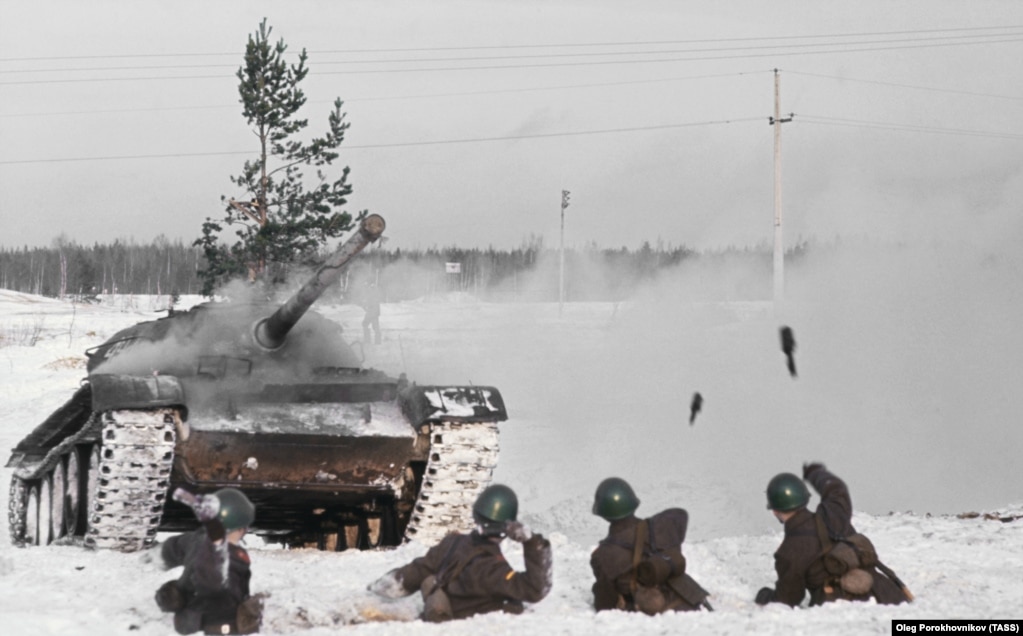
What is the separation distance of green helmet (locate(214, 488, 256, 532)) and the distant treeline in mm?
19196

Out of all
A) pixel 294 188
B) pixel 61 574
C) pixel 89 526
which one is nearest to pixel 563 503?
pixel 89 526

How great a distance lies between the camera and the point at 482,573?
5.76 meters

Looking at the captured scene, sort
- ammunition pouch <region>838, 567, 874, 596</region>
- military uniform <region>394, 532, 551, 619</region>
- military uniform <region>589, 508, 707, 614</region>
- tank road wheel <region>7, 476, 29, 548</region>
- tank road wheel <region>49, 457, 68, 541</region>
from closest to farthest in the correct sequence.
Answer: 1. military uniform <region>394, 532, 551, 619</region>
2. ammunition pouch <region>838, 567, 874, 596</region>
3. military uniform <region>589, 508, 707, 614</region>
4. tank road wheel <region>49, 457, 68, 541</region>
5. tank road wheel <region>7, 476, 29, 548</region>

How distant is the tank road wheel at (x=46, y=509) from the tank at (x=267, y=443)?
2cm

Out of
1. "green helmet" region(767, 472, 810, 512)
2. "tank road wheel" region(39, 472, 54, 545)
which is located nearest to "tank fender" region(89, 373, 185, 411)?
"tank road wheel" region(39, 472, 54, 545)

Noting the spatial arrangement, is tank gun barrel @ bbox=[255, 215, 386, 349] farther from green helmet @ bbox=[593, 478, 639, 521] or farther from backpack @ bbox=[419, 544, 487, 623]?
backpack @ bbox=[419, 544, 487, 623]

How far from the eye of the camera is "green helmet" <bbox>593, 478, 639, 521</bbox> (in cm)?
611

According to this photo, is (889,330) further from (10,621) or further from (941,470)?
(10,621)

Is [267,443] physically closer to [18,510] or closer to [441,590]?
[441,590]

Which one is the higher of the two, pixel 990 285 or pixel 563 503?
pixel 990 285

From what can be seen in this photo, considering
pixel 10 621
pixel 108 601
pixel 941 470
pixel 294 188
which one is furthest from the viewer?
pixel 294 188

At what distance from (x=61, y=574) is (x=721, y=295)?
79.2 feet

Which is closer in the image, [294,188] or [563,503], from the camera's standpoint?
[563,503]

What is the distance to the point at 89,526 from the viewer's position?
325 inches
